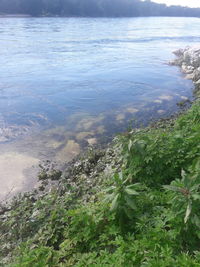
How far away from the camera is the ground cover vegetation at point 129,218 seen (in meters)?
3.36

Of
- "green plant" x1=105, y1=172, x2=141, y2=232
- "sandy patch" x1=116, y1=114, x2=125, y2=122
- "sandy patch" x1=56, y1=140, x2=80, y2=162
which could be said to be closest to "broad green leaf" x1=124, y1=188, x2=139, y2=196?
"green plant" x1=105, y1=172, x2=141, y2=232

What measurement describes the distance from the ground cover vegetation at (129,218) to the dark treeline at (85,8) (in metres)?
88.0

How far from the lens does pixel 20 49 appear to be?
27.5 metres

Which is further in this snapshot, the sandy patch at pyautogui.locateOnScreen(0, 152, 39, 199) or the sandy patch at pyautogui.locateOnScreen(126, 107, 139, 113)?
the sandy patch at pyautogui.locateOnScreen(126, 107, 139, 113)

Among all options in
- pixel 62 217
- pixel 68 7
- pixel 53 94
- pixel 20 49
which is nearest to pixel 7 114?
pixel 53 94

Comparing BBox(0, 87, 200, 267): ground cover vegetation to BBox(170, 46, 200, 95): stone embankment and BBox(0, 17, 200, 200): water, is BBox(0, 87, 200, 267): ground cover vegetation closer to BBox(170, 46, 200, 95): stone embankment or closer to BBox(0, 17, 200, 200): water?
BBox(0, 17, 200, 200): water

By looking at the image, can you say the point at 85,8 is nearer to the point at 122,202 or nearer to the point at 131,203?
the point at 122,202

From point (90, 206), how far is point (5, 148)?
6026mm

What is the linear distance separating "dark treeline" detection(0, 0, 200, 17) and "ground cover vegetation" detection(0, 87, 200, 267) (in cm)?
8801

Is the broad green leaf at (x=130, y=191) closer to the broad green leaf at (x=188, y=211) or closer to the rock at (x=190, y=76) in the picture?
the broad green leaf at (x=188, y=211)

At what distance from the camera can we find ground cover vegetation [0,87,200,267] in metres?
3.36

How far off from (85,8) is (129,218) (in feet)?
341

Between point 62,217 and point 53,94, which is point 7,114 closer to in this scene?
point 53,94

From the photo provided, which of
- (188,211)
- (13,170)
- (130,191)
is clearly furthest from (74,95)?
(188,211)
